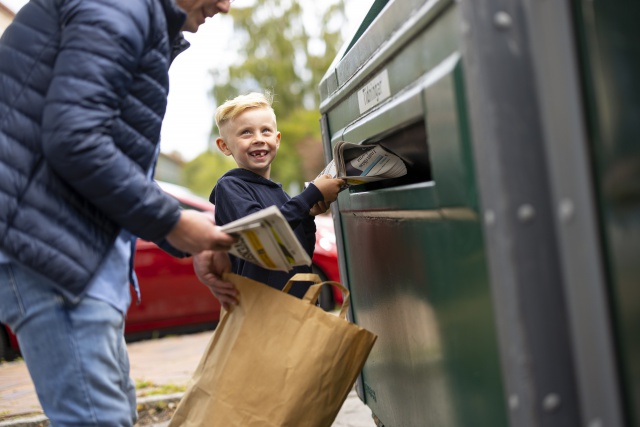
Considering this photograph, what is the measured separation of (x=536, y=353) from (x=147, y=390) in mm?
3733

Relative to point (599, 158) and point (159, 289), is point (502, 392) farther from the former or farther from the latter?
point (159, 289)

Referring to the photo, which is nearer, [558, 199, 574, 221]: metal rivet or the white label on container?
[558, 199, 574, 221]: metal rivet

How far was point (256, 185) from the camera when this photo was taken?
2584 millimetres

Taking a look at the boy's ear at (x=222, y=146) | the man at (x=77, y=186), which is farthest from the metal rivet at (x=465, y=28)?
the boy's ear at (x=222, y=146)

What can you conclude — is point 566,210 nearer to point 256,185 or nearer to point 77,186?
point 77,186

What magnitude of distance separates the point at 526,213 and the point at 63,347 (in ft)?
3.27

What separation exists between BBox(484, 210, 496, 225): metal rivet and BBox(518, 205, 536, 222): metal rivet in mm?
41

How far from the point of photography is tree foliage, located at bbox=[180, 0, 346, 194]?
1056 inches

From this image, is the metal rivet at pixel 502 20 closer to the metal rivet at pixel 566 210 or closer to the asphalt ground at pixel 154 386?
the metal rivet at pixel 566 210

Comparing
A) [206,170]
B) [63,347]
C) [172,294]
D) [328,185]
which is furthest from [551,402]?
[206,170]

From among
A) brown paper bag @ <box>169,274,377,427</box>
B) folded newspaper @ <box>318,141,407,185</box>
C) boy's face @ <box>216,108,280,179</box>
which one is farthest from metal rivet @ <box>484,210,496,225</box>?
boy's face @ <box>216,108,280,179</box>

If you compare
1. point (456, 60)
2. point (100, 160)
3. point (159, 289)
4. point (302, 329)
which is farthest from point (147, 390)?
point (456, 60)

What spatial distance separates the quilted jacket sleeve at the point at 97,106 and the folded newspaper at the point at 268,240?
0.20m

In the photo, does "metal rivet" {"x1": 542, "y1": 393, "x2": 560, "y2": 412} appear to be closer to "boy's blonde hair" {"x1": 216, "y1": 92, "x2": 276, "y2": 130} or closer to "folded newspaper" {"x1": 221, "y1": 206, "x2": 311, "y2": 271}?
"folded newspaper" {"x1": 221, "y1": 206, "x2": 311, "y2": 271}
